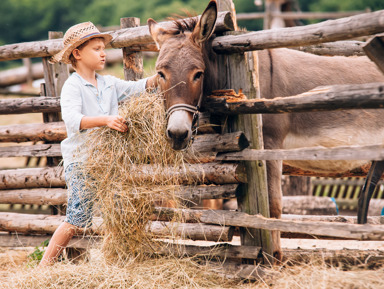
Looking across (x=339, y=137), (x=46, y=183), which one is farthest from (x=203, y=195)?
(x=46, y=183)

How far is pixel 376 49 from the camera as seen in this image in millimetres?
2797

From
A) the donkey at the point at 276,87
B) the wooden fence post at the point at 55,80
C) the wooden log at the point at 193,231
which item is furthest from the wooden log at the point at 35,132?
the donkey at the point at 276,87

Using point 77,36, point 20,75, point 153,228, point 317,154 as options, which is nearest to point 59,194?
point 153,228

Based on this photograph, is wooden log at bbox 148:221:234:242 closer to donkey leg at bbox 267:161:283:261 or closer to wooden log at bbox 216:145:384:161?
donkey leg at bbox 267:161:283:261

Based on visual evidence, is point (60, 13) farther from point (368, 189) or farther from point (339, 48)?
point (368, 189)

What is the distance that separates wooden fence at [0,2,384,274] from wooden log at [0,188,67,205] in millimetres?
13

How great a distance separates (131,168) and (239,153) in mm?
894

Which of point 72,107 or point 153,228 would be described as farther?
point 153,228

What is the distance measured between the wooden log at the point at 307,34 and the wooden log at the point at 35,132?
2.19m

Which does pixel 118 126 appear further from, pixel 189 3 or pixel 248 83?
pixel 189 3

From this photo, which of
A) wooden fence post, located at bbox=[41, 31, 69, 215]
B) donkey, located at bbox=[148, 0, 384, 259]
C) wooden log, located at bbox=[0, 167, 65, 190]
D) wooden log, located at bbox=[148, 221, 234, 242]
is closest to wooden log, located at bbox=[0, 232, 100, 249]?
wooden fence post, located at bbox=[41, 31, 69, 215]

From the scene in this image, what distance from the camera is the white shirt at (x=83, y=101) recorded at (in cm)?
356

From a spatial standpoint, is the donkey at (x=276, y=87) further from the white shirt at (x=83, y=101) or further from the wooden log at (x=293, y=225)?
the white shirt at (x=83, y=101)

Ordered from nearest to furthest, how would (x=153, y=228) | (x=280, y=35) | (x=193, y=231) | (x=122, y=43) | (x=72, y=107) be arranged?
1. (x=280, y=35)
2. (x=72, y=107)
3. (x=193, y=231)
4. (x=153, y=228)
5. (x=122, y=43)
